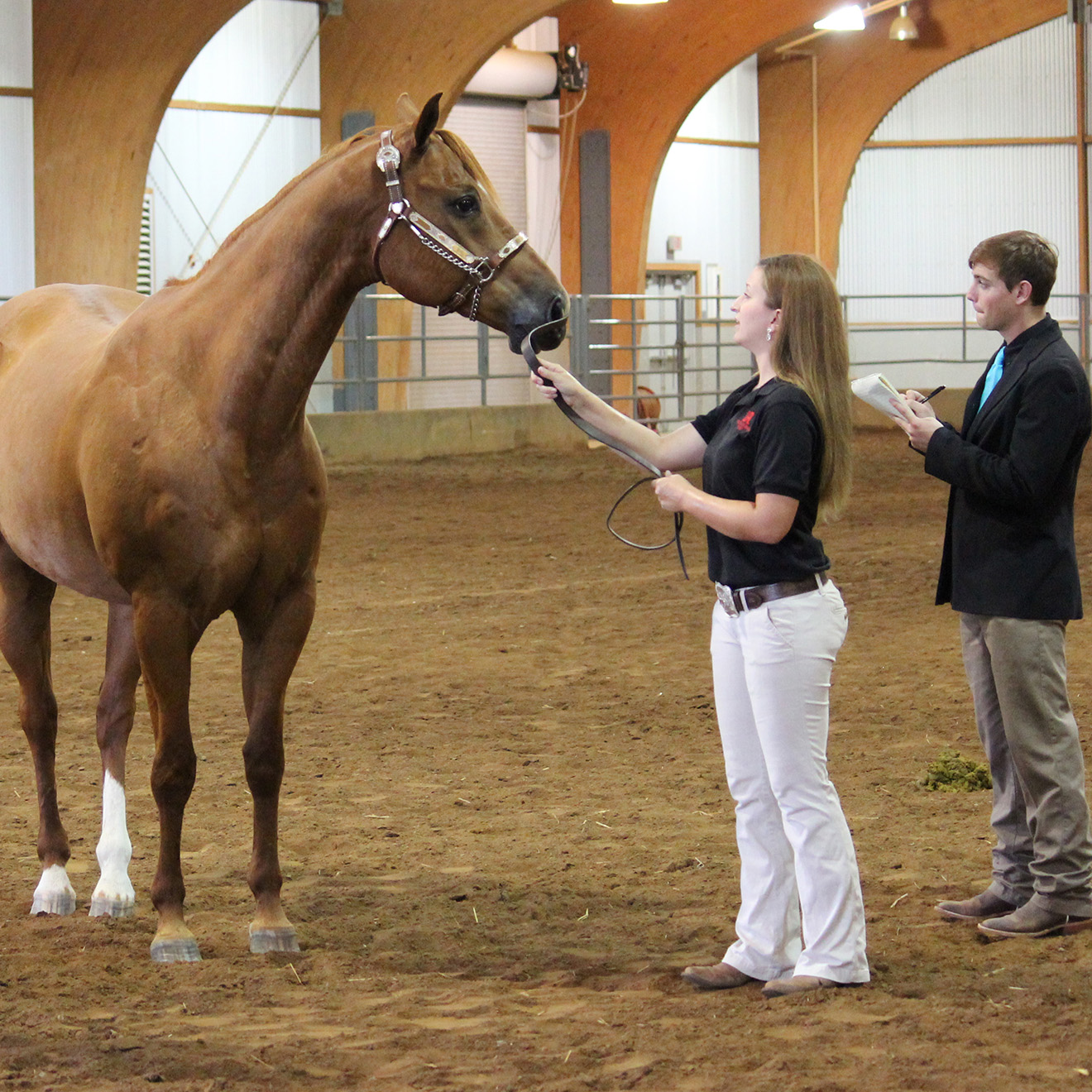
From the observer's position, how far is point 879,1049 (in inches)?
109

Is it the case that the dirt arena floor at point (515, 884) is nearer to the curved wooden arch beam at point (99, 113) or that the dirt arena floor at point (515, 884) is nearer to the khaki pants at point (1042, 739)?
the khaki pants at point (1042, 739)

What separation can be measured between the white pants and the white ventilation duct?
16483 mm

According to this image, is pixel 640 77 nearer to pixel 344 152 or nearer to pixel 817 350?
pixel 344 152

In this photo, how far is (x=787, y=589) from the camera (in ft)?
9.98

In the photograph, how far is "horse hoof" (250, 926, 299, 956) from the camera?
3537 millimetres

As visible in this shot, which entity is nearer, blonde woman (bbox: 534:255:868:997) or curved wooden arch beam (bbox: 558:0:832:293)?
blonde woman (bbox: 534:255:868:997)

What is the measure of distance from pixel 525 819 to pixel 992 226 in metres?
21.2

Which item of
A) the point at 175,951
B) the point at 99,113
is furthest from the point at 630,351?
the point at 175,951

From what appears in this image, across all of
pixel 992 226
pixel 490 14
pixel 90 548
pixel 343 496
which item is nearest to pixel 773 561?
pixel 90 548

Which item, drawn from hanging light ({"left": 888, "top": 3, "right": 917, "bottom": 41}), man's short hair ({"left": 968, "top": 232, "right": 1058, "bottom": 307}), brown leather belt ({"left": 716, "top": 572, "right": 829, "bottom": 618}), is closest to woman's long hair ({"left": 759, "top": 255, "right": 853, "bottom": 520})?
brown leather belt ({"left": 716, "top": 572, "right": 829, "bottom": 618})

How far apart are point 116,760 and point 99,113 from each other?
11.2 meters

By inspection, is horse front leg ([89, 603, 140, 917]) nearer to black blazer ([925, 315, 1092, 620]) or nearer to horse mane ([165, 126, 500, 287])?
horse mane ([165, 126, 500, 287])

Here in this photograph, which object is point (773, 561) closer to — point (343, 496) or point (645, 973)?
point (645, 973)

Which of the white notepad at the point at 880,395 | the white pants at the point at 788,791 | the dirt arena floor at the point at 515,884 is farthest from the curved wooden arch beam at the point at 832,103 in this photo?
the white pants at the point at 788,791
